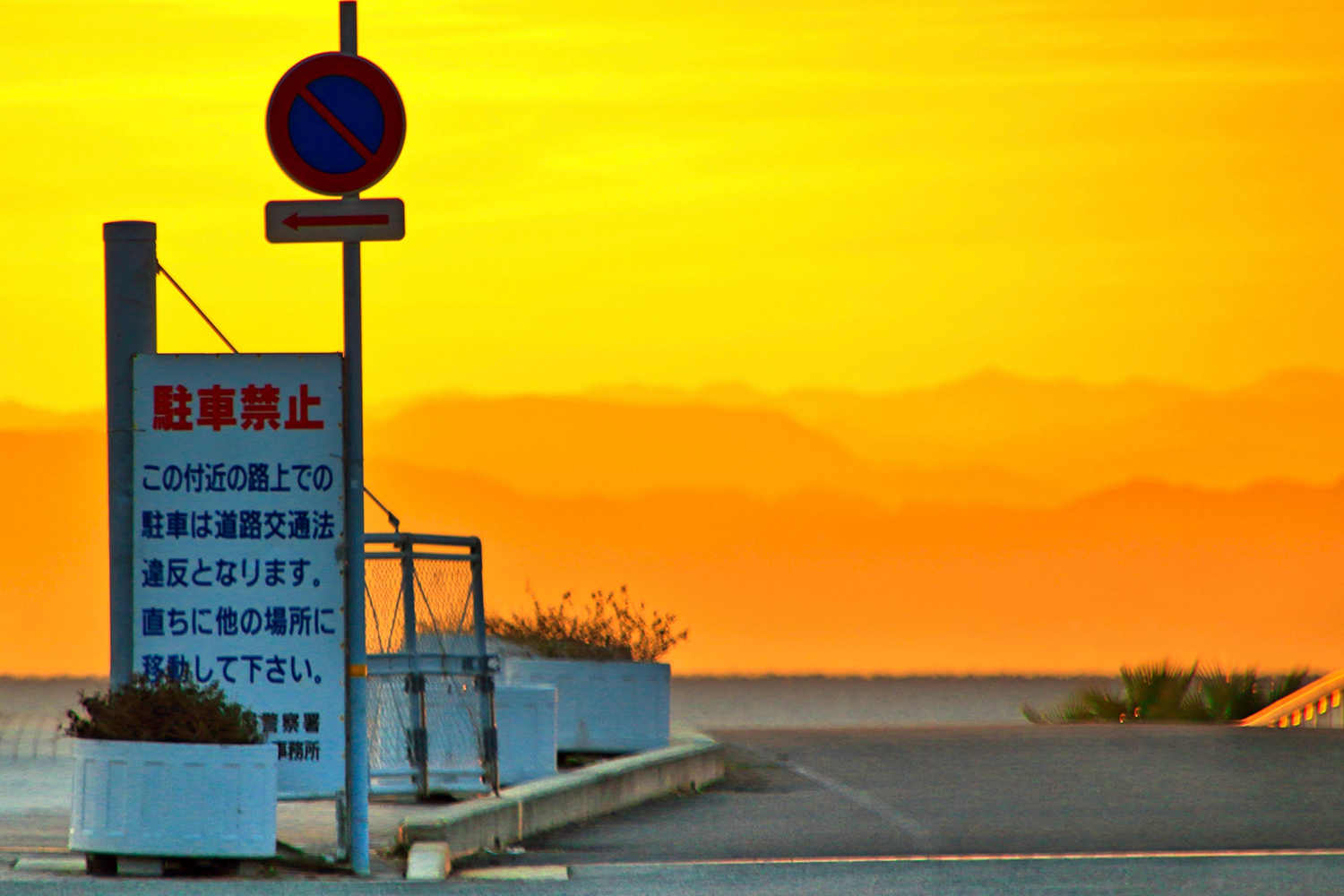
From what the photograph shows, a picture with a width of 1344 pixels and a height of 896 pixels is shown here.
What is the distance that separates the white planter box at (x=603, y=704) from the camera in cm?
1855

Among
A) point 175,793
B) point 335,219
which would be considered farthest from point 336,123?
point 175,793

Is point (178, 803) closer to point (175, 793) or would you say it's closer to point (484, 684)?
point (175, 793)

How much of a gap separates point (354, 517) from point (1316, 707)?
685 inches

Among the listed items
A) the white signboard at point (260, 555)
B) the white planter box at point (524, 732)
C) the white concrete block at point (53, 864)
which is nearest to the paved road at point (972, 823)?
the white concrete block at point (53, 864)

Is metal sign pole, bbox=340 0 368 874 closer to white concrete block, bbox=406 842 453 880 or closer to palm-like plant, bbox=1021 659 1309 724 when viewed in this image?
white concrete block, bbox=406 842 453 880

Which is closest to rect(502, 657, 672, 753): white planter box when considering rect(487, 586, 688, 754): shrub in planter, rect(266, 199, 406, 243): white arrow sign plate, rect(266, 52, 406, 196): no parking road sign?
rect(487, 586, 688, 754): shrub in planter

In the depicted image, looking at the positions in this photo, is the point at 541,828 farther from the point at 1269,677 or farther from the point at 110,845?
the point at 1269,677

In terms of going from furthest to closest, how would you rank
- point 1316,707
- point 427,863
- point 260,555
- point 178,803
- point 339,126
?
1. point 1316,707
2. point 260,555
3. point 339,126
4. point 427,863
5. point 178,803

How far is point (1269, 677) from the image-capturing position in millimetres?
29047

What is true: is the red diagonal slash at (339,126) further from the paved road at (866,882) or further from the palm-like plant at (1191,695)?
the palm-like plant at (1191,695)

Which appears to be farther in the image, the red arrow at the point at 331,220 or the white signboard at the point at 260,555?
the white signboard at the point at 260,555

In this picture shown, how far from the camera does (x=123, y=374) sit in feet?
41.2

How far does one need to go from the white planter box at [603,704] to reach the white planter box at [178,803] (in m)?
7.83

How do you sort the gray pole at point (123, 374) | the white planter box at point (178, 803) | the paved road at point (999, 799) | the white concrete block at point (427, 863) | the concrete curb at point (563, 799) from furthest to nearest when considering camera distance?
the paved road at point (999, 799)
the gray pole at point (123, 374)
the concrete curb at point (563, 799)
the white concrete block at point (427, 863)
the white planter box at point (178, 803)
